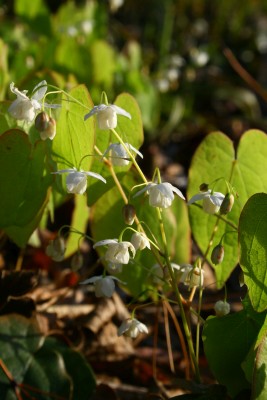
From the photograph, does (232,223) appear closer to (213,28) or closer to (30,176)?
(30,176)

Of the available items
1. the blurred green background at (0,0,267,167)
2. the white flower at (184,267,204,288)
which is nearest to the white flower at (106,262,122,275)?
the white flower at (184,267,204,288)

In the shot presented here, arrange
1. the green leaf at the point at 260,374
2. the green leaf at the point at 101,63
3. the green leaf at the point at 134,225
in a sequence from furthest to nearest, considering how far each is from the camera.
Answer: the green leaf at the point at 101,63 < the green leaf at the point at 134,225 < the green leaf at the point at 260,374

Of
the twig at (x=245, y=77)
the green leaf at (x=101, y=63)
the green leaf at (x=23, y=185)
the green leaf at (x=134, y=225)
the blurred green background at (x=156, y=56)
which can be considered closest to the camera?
the green leaf at (x=23, y=185)

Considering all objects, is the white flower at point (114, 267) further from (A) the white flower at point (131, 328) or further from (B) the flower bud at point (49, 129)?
(B) the flower bud at point (49, 129)

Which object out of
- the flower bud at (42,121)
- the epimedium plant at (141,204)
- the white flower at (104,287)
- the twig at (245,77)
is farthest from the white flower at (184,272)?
the twig at (245,77)

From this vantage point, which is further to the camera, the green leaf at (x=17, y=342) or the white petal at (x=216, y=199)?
the green leaf at (x=17, y=342)

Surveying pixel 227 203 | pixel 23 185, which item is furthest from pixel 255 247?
pixel 23 185

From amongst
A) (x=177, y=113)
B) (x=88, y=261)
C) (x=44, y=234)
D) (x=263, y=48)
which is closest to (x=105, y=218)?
(x=44, y=234)
